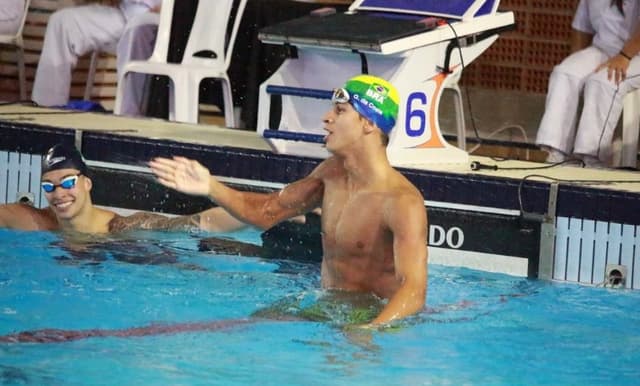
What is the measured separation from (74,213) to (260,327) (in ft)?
6.03

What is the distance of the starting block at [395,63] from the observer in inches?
301

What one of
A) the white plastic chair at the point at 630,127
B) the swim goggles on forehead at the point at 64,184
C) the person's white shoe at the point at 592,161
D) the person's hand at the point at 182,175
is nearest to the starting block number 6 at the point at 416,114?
the person's white shoe at the point at 592,161

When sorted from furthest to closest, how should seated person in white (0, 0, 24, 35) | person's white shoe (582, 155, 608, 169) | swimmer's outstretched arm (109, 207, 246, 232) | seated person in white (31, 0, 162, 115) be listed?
seated person in white (0, 0, 24, 35)
seated person in white (31, 0, 162, 115)
person's white shoe (582, 155, 608, 169)
swimmer's outstretched arm (109, 207, 246, 232)

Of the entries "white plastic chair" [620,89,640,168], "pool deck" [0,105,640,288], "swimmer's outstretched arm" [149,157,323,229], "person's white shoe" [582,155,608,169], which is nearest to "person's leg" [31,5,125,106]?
"pool deck" [0,105,640,288]

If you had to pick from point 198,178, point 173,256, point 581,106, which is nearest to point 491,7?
point 581,106

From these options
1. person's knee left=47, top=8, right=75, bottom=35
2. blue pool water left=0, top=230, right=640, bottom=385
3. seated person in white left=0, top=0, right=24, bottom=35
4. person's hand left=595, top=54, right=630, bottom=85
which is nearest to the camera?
blue pool water left=0, top=230, right=640, bottom=385

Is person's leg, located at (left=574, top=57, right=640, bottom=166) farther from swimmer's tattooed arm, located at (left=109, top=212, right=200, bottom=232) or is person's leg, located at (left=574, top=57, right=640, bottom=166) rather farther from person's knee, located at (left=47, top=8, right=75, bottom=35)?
person's knee, located at (left=47, top=8, right=75, bottom=35)

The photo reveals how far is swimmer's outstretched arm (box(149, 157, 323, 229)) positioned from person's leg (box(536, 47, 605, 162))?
249 centimetres

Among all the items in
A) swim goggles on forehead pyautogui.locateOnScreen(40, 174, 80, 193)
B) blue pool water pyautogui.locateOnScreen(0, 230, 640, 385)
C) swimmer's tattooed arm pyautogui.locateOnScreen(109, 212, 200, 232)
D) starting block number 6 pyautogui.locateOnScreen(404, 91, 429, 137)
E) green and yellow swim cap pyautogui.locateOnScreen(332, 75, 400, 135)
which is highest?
green and yellow swim cap pyautogui.locateOnScreen(332, 75, 400, 135)

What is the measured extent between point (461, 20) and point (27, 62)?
4.15 metres

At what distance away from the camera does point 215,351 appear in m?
5.80

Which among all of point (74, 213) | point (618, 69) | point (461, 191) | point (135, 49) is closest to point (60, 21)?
point (135, 49)

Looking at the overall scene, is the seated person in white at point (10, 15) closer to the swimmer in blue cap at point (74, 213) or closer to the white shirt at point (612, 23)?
the swimmer in blue cap at point (74, 213)

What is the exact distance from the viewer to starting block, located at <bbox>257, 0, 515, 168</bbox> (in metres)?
7.65
